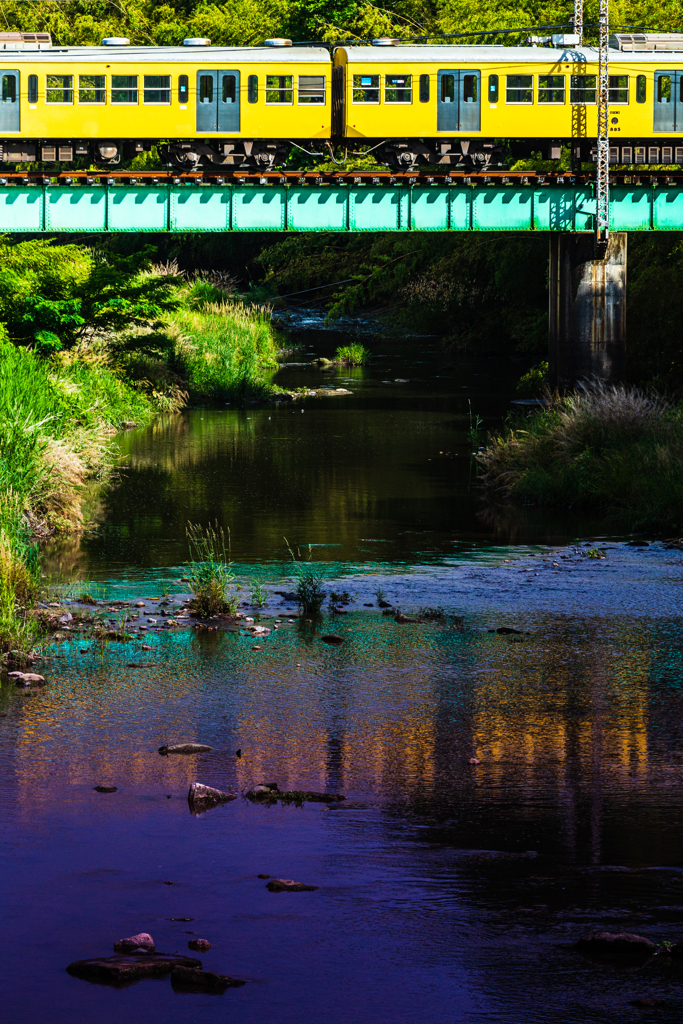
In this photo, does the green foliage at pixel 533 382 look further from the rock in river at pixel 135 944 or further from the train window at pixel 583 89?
the rock in river at pixel 135 944

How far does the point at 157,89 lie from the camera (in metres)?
35.1

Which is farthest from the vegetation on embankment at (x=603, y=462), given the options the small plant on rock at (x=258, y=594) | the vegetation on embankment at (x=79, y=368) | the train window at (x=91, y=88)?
the train window at (x=91, y=88)

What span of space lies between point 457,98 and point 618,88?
422 centimetres

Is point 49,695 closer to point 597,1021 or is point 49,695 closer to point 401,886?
point 401,886

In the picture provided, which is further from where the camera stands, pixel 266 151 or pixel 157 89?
pixel 266 151

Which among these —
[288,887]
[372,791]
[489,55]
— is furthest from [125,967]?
[489,55]

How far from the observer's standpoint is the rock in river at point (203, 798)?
10.1 meters

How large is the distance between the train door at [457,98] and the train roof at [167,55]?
9.86ft

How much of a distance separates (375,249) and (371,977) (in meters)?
53.6

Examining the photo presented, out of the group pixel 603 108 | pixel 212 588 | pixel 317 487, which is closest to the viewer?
pixel 212 588

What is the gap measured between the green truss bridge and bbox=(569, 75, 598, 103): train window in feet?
6.76

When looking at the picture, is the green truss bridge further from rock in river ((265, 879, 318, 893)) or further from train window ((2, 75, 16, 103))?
rock in river ((265, 879, 318, 893))

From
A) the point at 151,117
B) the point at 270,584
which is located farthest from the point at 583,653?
the point at 151,117

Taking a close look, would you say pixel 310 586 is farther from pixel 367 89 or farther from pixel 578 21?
pixel 578 21
